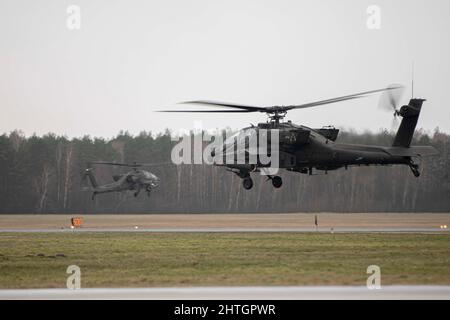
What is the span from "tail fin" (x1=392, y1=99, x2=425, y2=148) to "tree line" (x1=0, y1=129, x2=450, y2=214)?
110 feet

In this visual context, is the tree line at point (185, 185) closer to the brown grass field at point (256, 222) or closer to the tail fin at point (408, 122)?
the brown grass field at point (256, 222)

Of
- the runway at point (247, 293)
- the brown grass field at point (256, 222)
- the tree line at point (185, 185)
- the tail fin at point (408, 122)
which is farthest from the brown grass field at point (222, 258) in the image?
the tree line at point (185, 185)

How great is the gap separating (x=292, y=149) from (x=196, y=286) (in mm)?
21446

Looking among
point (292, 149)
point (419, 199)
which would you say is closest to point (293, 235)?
point (292, 149)

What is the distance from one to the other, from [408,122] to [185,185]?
7163 centimetres

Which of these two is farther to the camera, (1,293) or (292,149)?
(292,149)

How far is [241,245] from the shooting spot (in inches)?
1633

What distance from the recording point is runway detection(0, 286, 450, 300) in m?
23.6

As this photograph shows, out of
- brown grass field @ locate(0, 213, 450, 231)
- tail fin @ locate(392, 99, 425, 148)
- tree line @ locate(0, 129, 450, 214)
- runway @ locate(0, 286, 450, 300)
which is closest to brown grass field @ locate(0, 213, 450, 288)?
runway @ locate(0, 286, 450, 300)

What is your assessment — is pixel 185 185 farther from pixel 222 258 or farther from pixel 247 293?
pixel 247 293

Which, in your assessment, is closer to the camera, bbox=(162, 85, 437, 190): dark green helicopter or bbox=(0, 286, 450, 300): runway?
bbox=(0, 286, 450, 300): runway

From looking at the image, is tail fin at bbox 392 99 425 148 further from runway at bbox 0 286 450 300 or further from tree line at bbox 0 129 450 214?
tree line at bbox 0 129 450 214

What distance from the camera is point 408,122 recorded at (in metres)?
47.6
